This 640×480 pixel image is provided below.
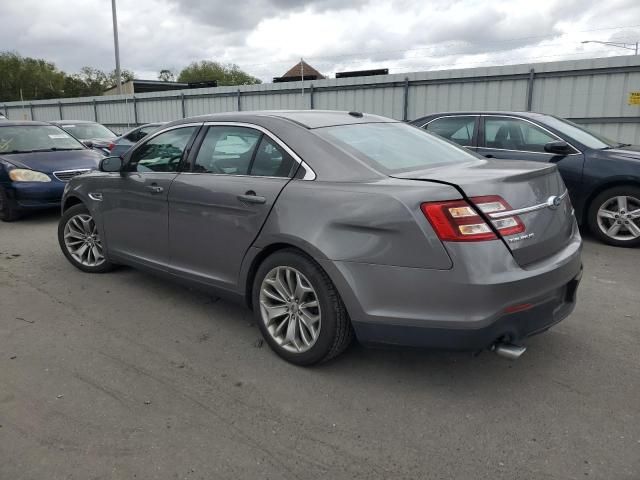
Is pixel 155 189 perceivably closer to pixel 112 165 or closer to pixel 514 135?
pixel 112 165

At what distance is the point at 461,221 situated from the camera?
2.58 metres

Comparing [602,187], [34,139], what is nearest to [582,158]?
[602,187]

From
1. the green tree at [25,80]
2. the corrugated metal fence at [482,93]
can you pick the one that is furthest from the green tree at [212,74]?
the corrugated metal fence at [482,93]

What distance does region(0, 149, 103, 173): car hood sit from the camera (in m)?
7.82

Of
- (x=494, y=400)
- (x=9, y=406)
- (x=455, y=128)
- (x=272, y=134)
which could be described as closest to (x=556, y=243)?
(x=494, y=400)

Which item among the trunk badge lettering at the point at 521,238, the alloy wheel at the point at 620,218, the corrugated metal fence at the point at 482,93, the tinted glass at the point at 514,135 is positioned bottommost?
the alloy wheel at the point at 620,218

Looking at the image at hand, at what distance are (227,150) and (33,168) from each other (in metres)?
5.34

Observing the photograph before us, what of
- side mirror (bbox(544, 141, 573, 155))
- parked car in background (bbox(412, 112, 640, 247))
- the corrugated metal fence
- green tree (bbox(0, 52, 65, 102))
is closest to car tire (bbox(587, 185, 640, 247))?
parked car in background (bbox(412, 112, 640, 247))

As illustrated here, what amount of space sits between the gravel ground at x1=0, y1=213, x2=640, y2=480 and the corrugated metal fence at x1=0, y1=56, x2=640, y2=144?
28.2 ft

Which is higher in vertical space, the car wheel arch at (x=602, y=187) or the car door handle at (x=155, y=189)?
the car door handle at (x=155, y=189)

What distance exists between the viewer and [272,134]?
346cm

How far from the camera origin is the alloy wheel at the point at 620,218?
606 centimetres

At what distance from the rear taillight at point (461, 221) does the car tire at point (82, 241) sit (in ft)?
11.5

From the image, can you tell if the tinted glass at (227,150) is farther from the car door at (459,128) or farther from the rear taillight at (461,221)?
the car door at (459,128)
